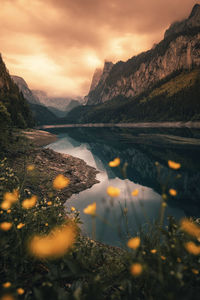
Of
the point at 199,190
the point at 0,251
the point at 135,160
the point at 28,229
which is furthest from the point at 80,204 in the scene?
the point at 135,160

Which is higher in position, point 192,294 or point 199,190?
point 192,294

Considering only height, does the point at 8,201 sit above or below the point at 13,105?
below

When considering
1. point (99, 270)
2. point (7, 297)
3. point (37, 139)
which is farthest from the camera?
point (37, 139)

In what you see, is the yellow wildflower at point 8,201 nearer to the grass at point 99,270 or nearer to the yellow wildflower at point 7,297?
the grass at point 99,270

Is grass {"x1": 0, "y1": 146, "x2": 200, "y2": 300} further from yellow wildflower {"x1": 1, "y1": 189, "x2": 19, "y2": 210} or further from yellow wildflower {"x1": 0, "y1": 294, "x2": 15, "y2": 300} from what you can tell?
yellow wildflower {"x1": 1, "y1": 189, "x2": 19, "y2": 210}

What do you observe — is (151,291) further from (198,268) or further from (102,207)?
(102,207)

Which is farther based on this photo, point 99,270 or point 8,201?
point 99,270

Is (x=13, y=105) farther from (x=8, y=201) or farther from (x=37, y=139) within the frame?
(x=8, y=201)

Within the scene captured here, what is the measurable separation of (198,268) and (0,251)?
326 centimetres

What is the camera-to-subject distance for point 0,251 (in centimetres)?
291

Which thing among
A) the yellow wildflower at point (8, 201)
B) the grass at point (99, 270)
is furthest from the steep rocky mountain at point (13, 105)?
Answer: the grass at point (99, 270)

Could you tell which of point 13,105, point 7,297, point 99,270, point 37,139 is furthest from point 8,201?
point 13,105

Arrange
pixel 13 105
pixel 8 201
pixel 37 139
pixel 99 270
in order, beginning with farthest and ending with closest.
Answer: pixel 13 105
pixel 37 139
pixel 99 270
pixel 8 201

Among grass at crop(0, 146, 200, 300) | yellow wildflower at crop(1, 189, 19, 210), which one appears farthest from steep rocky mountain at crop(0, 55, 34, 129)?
grass at crop(0, 146, 200, 300)
